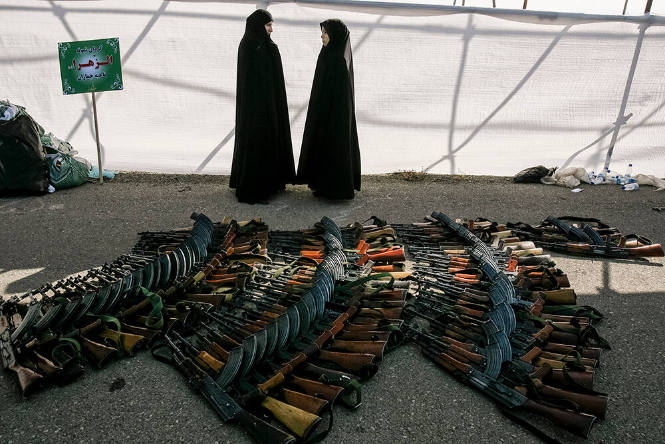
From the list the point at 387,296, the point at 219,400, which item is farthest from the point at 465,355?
the point at 219,400

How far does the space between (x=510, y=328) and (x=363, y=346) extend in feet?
3.19

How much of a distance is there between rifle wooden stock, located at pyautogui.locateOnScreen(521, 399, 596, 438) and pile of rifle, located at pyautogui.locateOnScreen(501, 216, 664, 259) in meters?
2.50

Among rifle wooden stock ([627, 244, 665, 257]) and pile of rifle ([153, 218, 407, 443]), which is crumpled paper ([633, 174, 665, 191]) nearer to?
rifle wooden stock ([627, 244, 665, 257])

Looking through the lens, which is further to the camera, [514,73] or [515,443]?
[514,73]

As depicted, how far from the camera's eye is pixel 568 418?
7.59 ft

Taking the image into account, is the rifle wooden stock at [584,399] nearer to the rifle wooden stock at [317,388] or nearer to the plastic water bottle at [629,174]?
the rifle wooden stock at [317,388]

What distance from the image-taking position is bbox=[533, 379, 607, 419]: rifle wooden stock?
2389 millimetres

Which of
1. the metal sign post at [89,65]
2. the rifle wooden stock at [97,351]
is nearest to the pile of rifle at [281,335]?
the rifle wooden stock at [97,351]

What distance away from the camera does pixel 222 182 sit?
7.01 m

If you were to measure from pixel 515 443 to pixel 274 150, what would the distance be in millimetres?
4333

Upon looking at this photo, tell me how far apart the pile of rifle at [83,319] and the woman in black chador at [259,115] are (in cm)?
200

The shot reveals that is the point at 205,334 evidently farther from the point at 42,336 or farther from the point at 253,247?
the point at 253,247

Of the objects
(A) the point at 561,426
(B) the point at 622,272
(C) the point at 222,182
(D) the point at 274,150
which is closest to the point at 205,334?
(A) the point at 561,426

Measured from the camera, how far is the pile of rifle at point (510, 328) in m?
2.47
